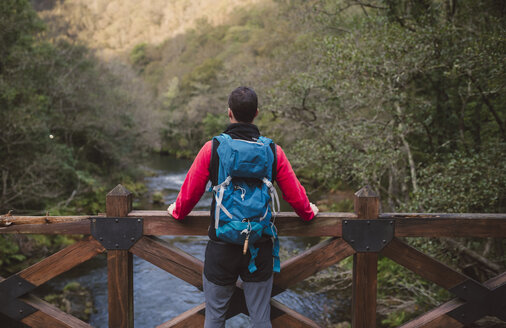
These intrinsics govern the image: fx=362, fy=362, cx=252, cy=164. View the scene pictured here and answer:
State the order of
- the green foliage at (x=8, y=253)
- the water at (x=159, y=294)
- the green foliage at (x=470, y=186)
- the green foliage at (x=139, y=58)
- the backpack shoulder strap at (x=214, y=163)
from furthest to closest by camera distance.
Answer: the green foliage at (x=139, y=58)
the green foliage at (x=8, y=253)
the water at (x=159, y=294)
the green foliage at (x=470, y=186)
the backpack shoulder strap at (x=214, y=163)

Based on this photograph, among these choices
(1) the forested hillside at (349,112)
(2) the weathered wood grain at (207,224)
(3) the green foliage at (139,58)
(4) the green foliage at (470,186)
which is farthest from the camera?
(3) the green foliage at (139,58)

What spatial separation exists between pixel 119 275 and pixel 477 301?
2398 millimetres

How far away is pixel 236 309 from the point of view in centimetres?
235

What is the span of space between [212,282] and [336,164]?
553 cm

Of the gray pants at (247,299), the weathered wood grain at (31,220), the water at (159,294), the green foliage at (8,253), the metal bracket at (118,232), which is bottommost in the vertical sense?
the water at (159,294)

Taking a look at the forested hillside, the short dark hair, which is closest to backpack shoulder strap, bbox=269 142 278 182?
the short dark hair

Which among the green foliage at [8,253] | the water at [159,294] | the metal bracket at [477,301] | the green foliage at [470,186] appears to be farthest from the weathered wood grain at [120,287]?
the green foliage at [8,253]

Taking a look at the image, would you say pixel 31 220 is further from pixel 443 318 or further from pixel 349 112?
pixel 349 112

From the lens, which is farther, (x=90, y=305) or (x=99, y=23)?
(x=99, y=23)

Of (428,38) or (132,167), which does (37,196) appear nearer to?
(132,167)

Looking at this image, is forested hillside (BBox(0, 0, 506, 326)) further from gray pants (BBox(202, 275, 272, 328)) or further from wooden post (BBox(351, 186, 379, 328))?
gray pants (BBox(202, 275, 272, 328))

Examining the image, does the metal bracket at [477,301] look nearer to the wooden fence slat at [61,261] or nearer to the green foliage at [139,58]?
the wooden fence slat at [61,261]

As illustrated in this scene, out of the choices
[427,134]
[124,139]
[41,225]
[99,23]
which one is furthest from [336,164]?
[99,23]

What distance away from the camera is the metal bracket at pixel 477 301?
2404 millimetres
